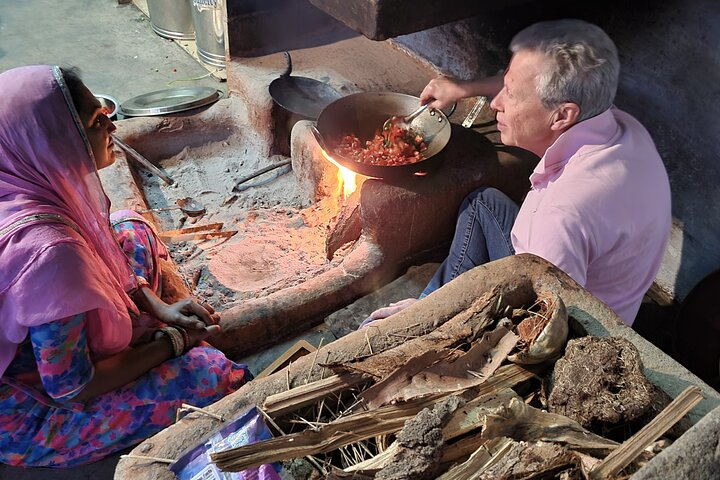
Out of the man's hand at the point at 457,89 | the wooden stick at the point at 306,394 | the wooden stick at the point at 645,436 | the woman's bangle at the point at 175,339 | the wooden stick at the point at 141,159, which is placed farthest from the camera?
the wooden stick at the point at 141,159

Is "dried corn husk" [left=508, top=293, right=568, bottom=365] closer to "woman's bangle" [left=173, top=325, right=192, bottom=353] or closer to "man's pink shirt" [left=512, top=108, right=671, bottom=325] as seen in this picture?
"man's pink shirt" [left=512, top=108, right=671, bottom=325]

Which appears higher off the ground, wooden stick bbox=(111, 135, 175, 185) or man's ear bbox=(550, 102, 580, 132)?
man's ear bbox=(550, 102, 580, 132)

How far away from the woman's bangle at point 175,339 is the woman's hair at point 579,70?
77.5 inches

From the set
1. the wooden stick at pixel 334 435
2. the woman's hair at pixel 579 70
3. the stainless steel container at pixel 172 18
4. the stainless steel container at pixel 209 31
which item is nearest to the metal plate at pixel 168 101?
the stainless steel container at pixel 209 31

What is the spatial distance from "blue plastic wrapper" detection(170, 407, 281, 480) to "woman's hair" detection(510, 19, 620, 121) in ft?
5.95

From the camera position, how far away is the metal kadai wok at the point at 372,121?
146 inches

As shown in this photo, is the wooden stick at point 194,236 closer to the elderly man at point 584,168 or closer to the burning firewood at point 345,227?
the burning firewood at point 345,227

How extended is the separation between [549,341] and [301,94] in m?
3.22

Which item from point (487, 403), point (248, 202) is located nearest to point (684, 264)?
point (487, 403)

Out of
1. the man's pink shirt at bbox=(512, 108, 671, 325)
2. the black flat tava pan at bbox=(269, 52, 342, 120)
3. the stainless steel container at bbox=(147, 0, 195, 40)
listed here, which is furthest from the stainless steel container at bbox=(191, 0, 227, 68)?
the man's pink shirt at bbox=(512, 108, 671, 325)

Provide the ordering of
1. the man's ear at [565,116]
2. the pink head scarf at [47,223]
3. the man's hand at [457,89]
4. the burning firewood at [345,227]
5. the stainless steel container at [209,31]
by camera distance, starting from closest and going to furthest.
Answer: the pink head scarf at [47,223], the man's ear at [565,116], the man's hand at [457,89], the burning firewood at [345,227], the stainless steel container at [209,31]

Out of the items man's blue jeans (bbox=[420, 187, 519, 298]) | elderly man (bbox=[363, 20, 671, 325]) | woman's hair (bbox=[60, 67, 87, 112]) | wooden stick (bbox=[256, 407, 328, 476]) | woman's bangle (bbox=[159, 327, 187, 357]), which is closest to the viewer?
wooden stick (bbox=[256, 407, 328, 476])

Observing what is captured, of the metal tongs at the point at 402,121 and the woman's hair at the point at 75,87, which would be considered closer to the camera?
the woman's hair at the point at 75,87

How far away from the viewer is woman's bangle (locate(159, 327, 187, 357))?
2.73 meters
